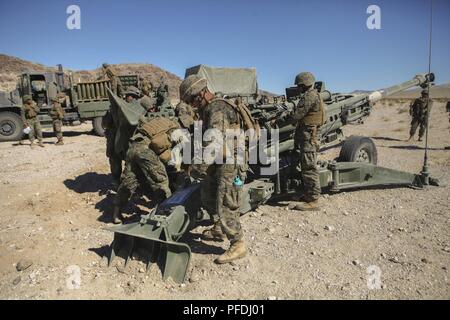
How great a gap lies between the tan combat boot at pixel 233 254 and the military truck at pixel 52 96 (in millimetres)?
10879

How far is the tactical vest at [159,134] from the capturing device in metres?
4.54

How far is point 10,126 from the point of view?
1265 cm

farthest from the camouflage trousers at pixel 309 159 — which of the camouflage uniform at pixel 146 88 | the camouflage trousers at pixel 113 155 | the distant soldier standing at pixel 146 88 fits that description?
the camouflage uniform at pixel 146 88

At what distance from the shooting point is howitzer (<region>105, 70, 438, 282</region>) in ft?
10.9

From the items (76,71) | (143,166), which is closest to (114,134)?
(143,166)

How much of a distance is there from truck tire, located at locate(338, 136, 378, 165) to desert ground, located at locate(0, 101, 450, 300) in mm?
717

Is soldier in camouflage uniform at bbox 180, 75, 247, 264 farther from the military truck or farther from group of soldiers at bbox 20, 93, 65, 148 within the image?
the military truck

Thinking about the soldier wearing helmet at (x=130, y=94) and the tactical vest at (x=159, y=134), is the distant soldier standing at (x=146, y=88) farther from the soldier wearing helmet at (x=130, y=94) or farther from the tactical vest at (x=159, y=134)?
the tactical vest at (x=159, y=134)

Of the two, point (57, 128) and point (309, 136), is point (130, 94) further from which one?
point (57, 128)

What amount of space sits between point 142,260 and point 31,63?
50.1m

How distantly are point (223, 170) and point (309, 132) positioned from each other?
1.83 m

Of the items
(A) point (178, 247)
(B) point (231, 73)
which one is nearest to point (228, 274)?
(A) point (178, 247)
